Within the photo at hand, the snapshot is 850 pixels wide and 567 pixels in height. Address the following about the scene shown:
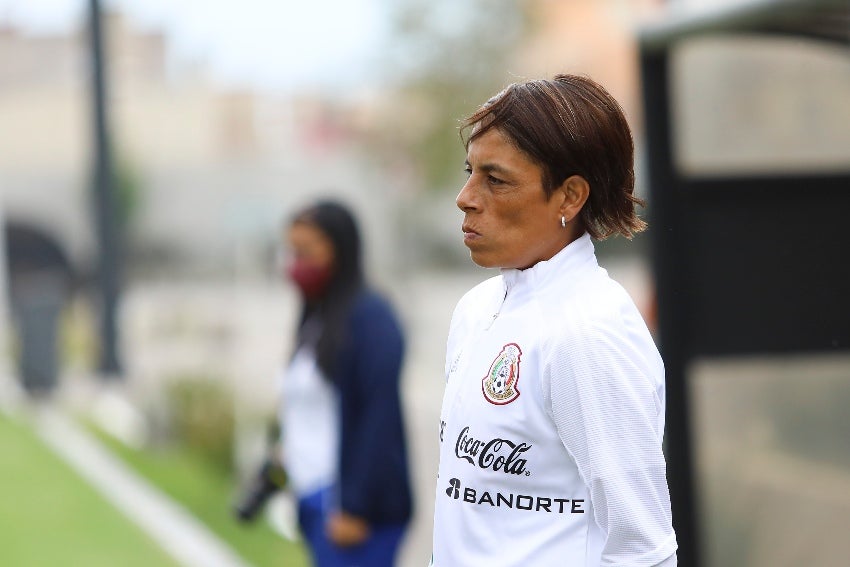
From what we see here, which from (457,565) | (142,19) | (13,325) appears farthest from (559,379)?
(13,325)

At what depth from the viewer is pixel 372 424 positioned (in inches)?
176

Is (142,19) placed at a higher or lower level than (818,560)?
higher

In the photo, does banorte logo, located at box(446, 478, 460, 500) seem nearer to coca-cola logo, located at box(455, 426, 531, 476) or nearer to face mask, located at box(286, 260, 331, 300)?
coca-cola logo, located at box(455, 426, 531, 476)

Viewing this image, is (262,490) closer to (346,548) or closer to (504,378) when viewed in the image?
(346,548)

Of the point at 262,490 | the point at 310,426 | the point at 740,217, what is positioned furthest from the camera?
the point at 262,490

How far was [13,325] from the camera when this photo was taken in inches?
739

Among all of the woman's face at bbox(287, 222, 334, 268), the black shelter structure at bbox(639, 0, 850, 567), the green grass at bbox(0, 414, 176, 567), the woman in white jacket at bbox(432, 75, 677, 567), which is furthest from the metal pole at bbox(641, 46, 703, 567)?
the green grass at bbox(0, 414, 176, 567)

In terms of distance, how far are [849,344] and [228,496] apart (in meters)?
6.47

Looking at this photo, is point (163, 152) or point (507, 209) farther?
point (163, 152)

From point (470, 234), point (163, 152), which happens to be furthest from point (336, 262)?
point (163, 152)

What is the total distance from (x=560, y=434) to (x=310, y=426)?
8.49 feet

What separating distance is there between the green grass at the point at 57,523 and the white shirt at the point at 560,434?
240 inches

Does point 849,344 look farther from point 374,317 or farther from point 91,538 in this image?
point 91,538

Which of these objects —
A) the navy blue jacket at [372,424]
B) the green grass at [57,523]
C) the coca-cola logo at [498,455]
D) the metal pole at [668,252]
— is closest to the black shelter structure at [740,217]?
the metal pole at [668,252]
